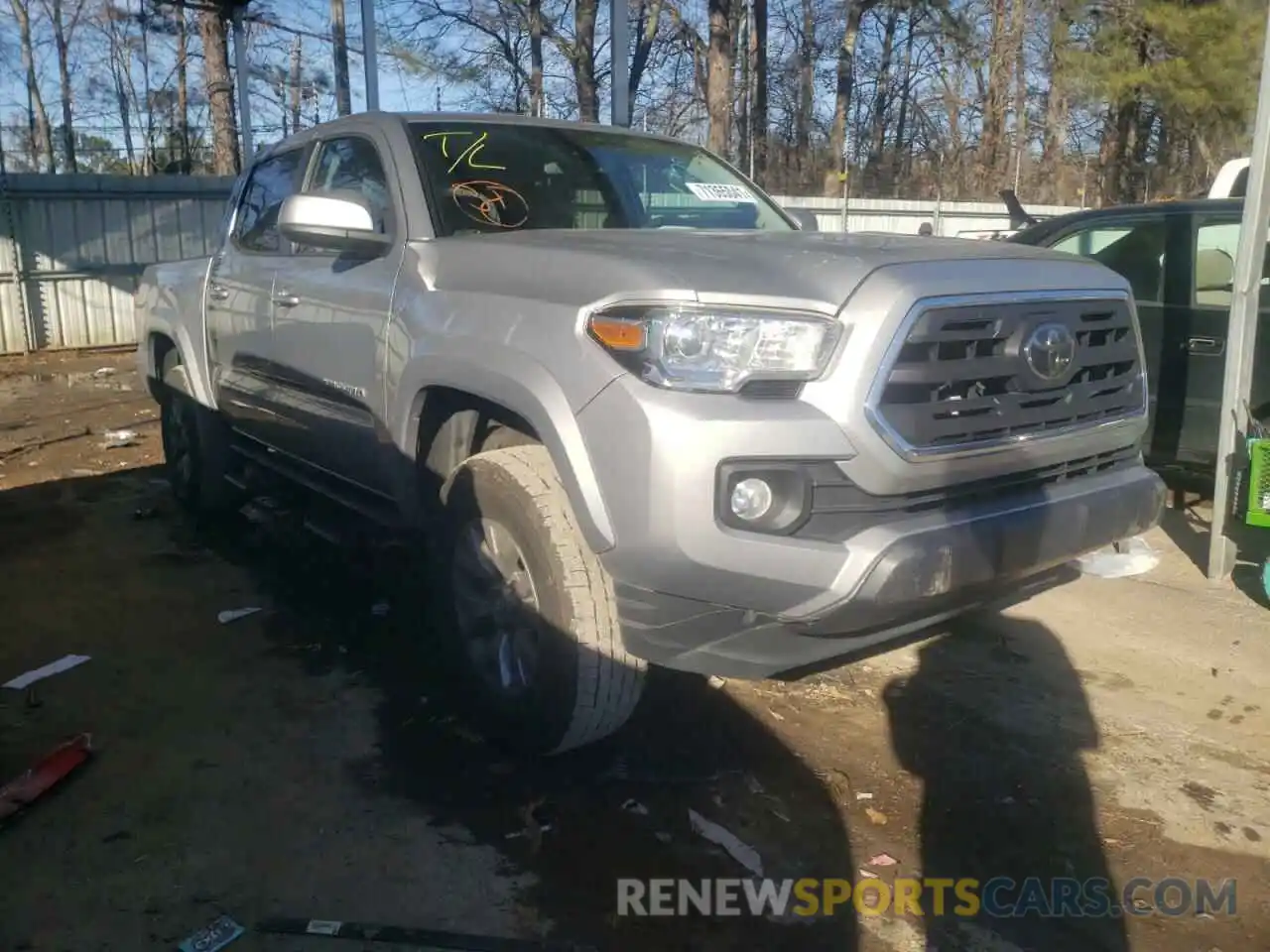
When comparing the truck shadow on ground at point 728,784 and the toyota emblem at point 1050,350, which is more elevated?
the toyota emblem at point 1050,350

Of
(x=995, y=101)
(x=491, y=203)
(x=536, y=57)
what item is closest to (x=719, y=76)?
(x=536, y=57)

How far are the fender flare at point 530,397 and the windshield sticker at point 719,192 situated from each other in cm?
150

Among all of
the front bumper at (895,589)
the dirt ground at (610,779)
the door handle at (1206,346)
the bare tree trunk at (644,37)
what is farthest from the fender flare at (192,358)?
the bare tree trunk at (644,37)

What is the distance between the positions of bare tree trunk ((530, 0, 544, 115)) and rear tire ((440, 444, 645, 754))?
931 inches

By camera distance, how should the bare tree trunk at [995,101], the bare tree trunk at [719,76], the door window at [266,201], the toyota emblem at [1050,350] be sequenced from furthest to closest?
the bare tree trunk at [995,101]
the bare tree trunk at [719,76]
the door window at [266,201]
the toyota emblem at [1050,350]

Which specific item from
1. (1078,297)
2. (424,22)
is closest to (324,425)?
(1078,297)

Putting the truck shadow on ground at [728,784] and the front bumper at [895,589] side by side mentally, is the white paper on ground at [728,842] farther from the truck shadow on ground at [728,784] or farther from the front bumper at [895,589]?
the front bumper at [895,589]

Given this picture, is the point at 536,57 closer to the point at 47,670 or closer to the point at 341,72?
the point at 341,72

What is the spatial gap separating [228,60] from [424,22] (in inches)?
299

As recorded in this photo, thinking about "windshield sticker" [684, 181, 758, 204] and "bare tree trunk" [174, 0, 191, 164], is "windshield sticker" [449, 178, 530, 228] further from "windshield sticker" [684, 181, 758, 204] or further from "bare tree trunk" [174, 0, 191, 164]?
"bare tree trunk" [174, 0, 191, 164]

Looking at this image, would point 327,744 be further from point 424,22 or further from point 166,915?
point 424,22

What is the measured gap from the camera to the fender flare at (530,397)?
9.04 feet

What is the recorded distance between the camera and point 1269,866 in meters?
2.89

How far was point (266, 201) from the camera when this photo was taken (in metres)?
5.14
